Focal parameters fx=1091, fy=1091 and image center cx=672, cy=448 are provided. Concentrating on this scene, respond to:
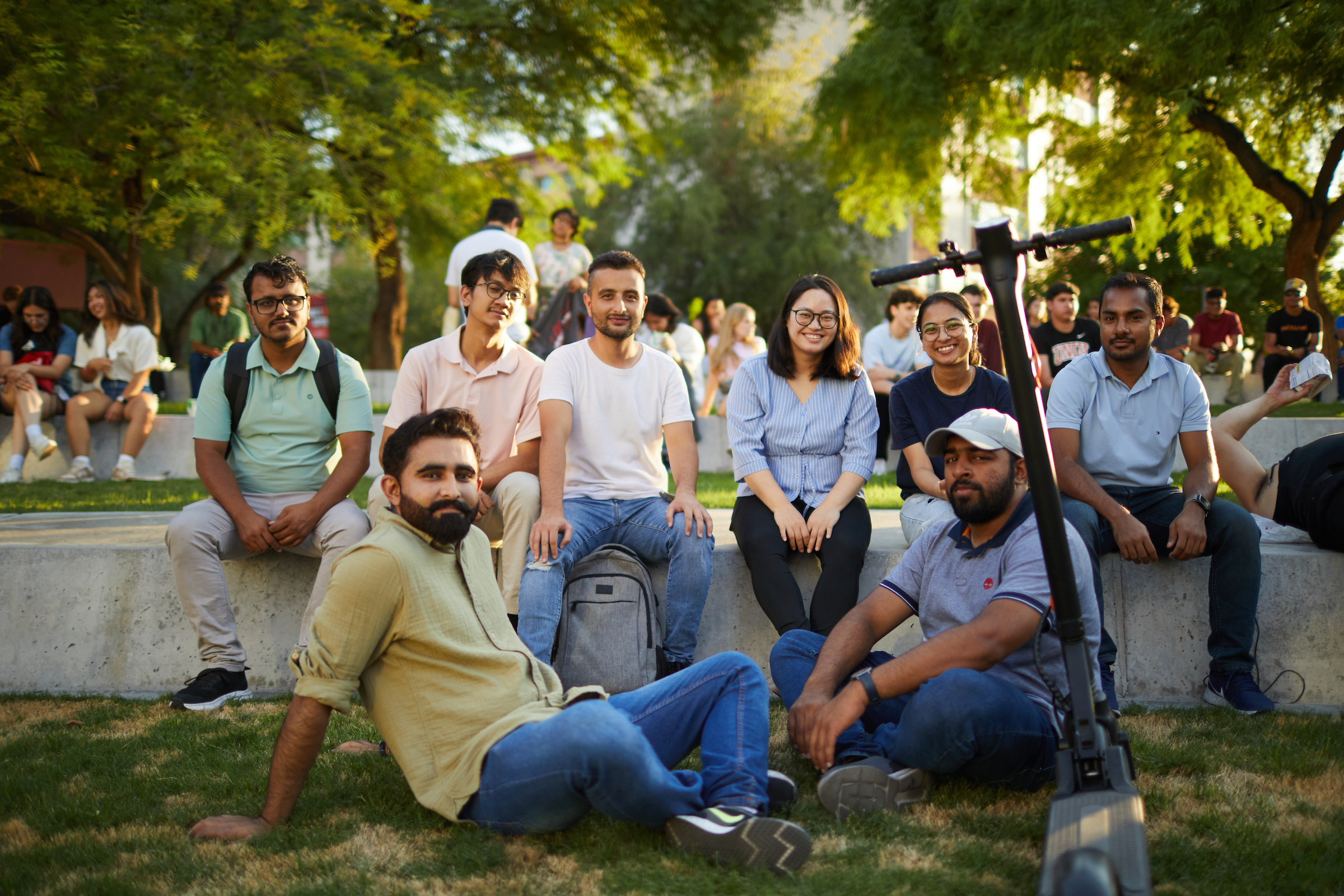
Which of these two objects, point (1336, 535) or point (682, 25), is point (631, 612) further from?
point (682, 25)

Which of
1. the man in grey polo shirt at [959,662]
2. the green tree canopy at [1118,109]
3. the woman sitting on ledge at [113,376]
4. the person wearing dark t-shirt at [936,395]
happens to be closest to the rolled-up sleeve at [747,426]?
the person wearing dark t-shirt at [936,395]

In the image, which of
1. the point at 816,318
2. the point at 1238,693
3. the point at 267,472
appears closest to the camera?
the point at 1238,693

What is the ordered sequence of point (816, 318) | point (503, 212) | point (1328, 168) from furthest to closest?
point (1328, 168)
point (503, 212)
point (816, 318)

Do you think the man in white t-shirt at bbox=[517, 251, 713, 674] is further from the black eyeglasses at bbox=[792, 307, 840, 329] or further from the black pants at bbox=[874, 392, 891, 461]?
the black pants at bbox=[874, 392, 891, 461]

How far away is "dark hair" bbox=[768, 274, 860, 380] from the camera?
5121 millimetres

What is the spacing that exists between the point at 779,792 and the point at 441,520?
1.37 m

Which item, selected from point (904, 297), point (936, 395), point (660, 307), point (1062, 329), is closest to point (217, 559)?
point (936, 395)

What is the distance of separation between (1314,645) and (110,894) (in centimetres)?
481

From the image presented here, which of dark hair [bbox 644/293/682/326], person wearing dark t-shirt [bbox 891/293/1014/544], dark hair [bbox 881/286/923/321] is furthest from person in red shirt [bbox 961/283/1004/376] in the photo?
person wearing dark t-shirt [bbox 891/293/1014/544]

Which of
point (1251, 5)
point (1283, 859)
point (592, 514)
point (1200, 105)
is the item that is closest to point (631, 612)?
point (592, 514)

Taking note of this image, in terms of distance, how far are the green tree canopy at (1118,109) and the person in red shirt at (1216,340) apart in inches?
43.6

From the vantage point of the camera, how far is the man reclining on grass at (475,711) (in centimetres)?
302

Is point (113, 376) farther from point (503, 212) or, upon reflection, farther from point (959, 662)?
point (959, 662)

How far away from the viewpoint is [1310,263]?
15.9 metres
